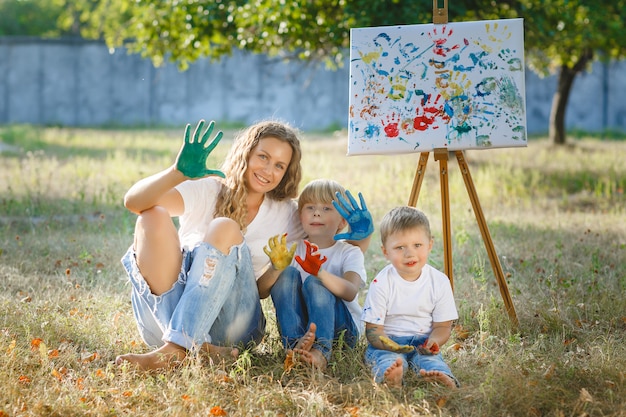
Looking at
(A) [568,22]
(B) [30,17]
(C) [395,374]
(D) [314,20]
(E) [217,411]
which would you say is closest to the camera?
(E) [217,411]

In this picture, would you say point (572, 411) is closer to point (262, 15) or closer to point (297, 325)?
point (297, 325)

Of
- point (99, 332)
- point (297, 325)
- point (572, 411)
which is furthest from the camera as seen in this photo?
point (99, 332)

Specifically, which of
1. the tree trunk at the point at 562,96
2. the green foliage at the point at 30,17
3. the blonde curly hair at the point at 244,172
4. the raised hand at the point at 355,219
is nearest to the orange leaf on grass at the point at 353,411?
the raised hand at the point at 355,219

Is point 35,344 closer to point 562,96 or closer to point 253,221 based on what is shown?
point 253,221

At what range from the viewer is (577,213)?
617 cm

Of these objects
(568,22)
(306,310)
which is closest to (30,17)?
(568,22)

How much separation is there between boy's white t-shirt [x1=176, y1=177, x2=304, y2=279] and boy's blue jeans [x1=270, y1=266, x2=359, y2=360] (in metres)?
0.21

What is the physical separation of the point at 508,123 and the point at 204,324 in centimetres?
157

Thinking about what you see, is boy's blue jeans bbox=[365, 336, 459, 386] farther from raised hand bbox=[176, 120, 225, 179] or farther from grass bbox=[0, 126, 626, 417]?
raised hand bbox=[176, 120, 225, 179]

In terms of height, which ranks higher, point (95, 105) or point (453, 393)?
point (95, 105)

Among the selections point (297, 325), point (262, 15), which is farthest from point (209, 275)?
point (262, 15)

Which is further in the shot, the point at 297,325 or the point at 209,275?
the point at 297,325

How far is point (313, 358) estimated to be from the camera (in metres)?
2.79

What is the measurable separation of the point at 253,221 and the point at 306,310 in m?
0.41
